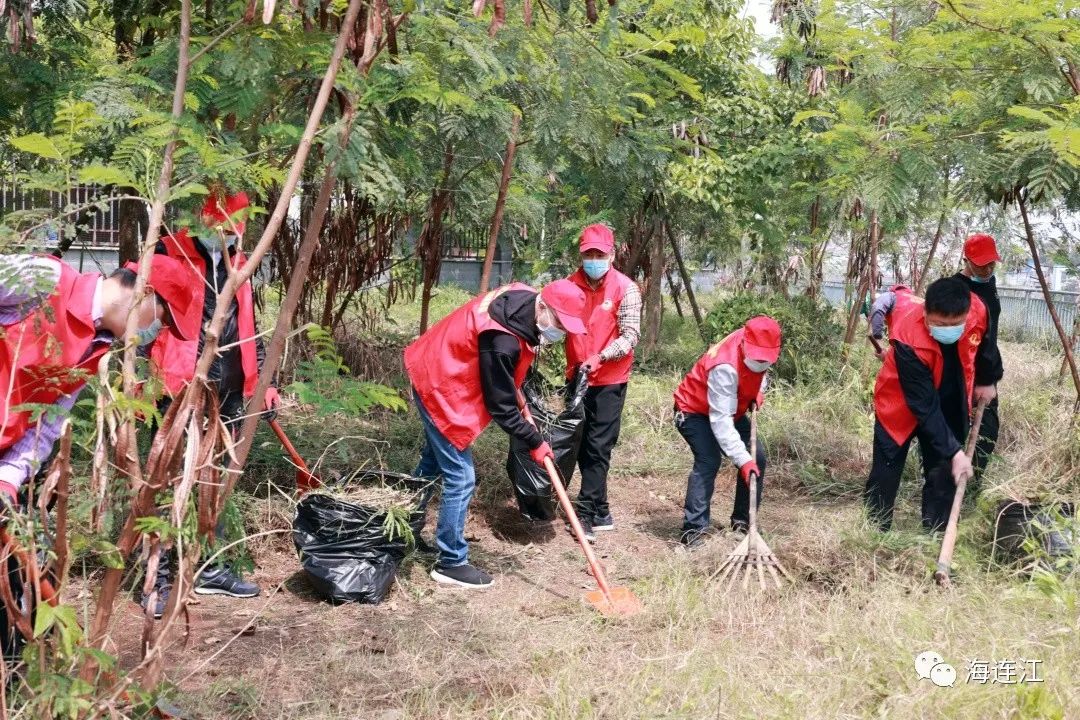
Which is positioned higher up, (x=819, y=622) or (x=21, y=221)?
(x=21, y=221)

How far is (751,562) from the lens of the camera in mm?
4883

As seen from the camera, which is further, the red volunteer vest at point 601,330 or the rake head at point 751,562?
the red volunteer vest at point 601,330

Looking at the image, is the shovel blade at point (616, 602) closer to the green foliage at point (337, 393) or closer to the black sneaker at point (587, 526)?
the black sneaker at point (587, 526)

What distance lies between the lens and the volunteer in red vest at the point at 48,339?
103 inches

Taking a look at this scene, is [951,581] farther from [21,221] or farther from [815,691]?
[21,221]

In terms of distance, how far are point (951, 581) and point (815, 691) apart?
58.0 inches

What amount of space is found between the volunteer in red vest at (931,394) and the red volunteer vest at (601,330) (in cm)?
148

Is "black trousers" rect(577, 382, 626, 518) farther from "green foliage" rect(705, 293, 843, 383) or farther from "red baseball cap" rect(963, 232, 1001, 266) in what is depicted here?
"green foliage" rect(705, 293, 843, 383)

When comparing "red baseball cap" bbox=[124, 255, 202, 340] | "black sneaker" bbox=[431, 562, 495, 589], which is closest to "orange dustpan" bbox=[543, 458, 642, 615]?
"black sneaker" bbox=[431, 562, 495, 589]

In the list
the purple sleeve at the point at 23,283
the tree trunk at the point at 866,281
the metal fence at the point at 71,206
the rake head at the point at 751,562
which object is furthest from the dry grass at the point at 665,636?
the tree trunk at the point at 866,281

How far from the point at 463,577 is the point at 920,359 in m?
2.49

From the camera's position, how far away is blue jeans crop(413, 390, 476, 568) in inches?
197

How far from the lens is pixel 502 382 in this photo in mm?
4797

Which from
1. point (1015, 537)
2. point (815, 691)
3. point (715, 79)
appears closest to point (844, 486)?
point (1015, 537)
